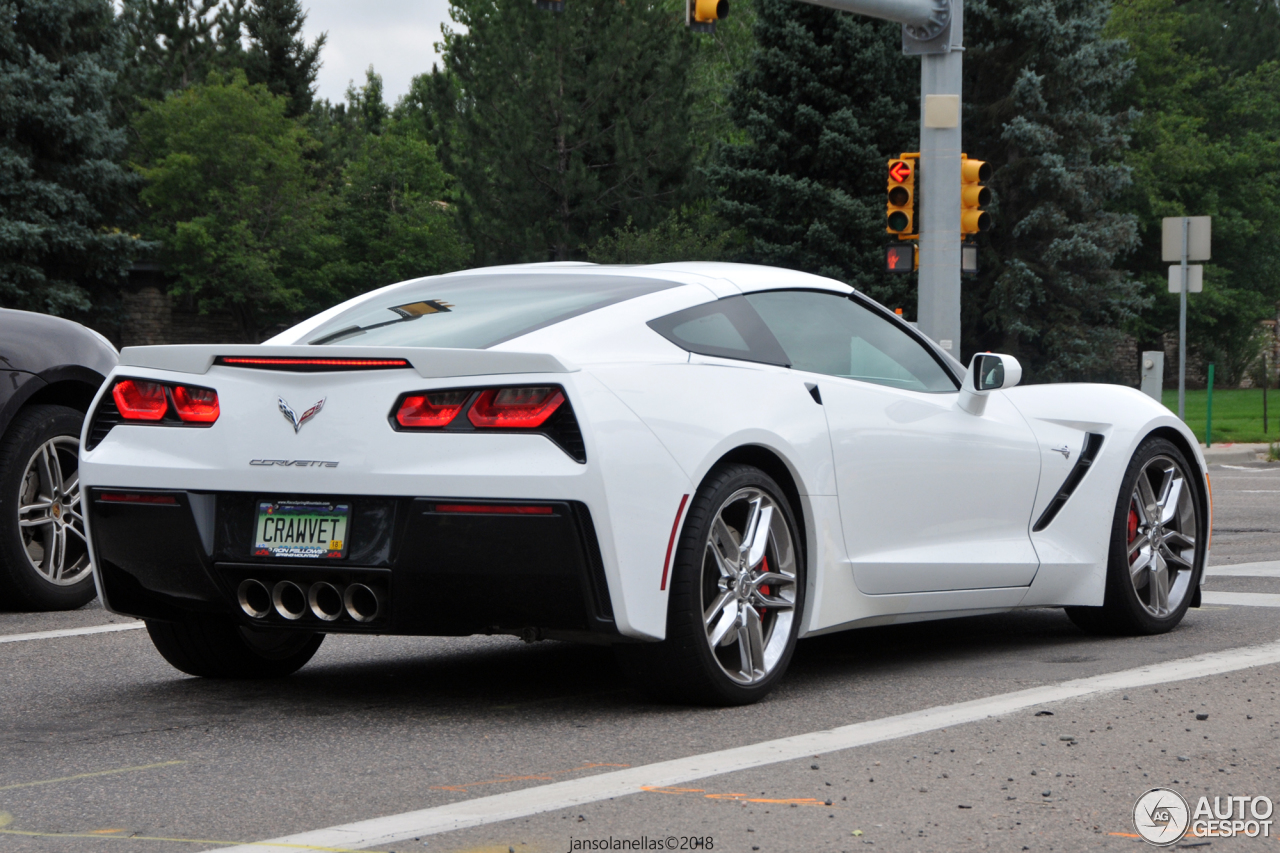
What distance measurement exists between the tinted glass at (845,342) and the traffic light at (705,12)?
30.2 ft

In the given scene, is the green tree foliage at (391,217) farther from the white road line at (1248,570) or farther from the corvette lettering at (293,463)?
the corvette lettering at (293,463)

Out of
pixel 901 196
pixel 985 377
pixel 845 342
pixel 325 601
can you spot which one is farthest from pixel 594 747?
pixel 901 196

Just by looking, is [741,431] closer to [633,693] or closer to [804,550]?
[804,550]

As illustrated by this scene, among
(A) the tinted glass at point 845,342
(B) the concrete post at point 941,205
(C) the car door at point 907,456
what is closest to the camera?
(C) the car door at point 907,456

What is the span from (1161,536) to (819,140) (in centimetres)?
3051

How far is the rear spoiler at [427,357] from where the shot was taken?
14.5ft

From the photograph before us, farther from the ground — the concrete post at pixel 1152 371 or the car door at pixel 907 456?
the car door at pixel 907 456

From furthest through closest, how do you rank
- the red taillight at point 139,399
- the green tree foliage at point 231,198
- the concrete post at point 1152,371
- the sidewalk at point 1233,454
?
the green tree foliage at point 231,198 → the sidewalk at point 1233,454 → the concrete post at point 1152,371 → the red taillight at point 139,399

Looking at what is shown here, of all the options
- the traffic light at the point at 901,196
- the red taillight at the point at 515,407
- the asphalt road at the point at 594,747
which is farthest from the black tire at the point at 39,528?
the traffic light at the point at 901,196

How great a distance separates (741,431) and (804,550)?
521 mm

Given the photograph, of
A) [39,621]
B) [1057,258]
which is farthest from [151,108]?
[39,621]

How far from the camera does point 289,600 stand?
15.3ft

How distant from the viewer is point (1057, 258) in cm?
3822

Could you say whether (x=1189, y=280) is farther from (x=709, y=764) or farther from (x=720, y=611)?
(x=709, y=764)
